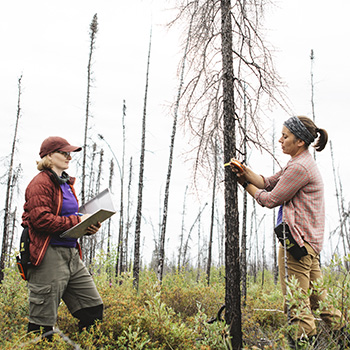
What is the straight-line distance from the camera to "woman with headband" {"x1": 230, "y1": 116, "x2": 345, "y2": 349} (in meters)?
2.96

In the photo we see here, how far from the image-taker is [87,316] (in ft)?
11.0

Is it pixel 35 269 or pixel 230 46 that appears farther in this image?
pixel 230 46

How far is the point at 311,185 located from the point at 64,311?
3.60 metres

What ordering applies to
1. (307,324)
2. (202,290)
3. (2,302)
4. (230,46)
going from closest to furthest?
(307,324) < (230,46) < (2,302) < (202,290)

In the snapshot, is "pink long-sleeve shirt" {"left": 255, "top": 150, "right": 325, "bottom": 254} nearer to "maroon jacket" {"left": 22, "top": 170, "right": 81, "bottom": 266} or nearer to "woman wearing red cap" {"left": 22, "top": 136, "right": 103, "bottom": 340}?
"woman wearing red cap" {"left": 22, "top": 136, "right": 103, "bottom": 340}

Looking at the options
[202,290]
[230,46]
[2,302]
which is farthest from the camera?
[202,290]

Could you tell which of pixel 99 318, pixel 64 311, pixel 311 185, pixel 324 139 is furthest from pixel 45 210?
pixel 324 139

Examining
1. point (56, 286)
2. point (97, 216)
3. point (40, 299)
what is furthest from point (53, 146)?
point (40, 299)

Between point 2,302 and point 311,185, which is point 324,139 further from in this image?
point 2,302

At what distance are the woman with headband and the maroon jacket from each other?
2.14m

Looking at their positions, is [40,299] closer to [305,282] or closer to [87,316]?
[87,316]

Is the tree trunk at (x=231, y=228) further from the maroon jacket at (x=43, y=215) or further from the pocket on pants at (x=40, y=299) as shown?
the pocket on pants at (x=40, y=299)

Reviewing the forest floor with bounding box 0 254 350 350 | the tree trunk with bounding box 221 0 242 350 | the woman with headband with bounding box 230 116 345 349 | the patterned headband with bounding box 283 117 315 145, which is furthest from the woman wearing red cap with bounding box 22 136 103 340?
the patterned headband with bounding box 283 117 315 145

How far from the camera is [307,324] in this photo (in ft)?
9.41
